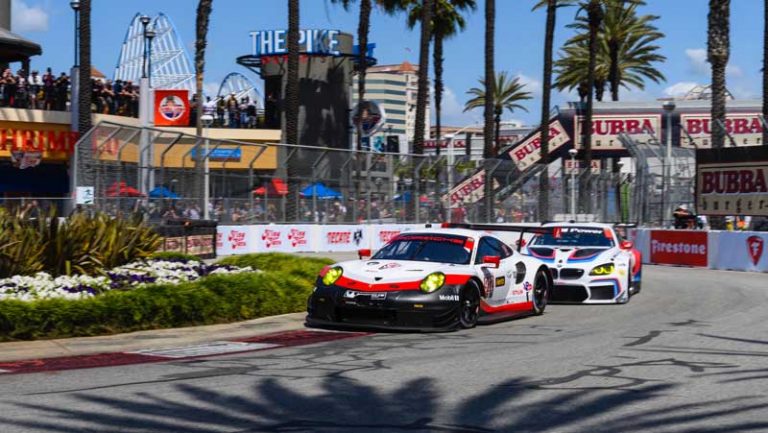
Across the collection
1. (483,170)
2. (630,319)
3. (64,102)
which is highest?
(64,102)

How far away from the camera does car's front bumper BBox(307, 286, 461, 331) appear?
42.2ft

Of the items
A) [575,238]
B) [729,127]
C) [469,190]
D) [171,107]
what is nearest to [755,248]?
[469,190]

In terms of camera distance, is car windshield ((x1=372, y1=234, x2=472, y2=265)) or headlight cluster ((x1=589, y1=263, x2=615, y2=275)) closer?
car windshield ((x1=372, y1=234, x2=472, y2=265))

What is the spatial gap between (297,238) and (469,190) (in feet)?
28.7

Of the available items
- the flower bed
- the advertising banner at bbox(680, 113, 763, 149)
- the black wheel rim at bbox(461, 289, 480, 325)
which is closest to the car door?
the black wheel rim at bbox(461, 289, 480, 325)

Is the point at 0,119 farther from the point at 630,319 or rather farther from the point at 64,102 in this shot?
the point at 630,319

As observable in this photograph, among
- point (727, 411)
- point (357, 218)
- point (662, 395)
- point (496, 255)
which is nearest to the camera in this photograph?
point (727, 411)

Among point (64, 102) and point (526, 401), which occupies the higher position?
point (64, 102)

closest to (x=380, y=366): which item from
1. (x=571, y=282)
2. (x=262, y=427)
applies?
(x=262, y=427)

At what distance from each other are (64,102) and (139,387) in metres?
37.1

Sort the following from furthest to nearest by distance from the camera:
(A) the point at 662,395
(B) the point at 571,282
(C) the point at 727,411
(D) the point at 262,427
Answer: (B) the point at 571,282 → (A) the point at 662,395 → (C) the point at 727,411 → (D) the point at 262,427

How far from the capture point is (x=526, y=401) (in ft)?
27.3

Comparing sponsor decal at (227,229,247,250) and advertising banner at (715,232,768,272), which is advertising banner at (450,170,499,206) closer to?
sponsor decal at (227,229,247,250)

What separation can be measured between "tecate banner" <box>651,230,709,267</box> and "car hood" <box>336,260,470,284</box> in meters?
19.0
